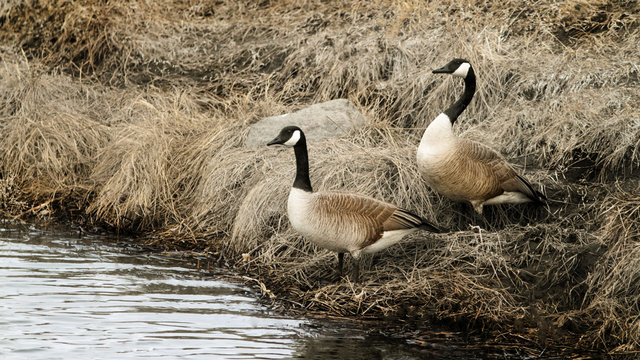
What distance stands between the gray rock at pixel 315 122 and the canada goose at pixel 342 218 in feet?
6.91

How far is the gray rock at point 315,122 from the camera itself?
8547 mm

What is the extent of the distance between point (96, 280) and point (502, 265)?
10.8 feet

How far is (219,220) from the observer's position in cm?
806

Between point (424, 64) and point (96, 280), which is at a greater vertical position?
point (424, 64)

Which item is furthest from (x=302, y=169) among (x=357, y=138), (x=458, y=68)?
(x=357, y=138)

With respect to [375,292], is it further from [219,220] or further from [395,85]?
[395,85]

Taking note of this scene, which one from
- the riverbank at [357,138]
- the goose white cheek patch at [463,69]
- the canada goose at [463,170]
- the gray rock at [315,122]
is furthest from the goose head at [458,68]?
the gray rock at [315,122]

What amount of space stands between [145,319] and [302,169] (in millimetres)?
1625

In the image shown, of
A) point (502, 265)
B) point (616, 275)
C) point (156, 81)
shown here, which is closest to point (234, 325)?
point (502, 265)

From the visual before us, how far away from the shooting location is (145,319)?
5.80 m

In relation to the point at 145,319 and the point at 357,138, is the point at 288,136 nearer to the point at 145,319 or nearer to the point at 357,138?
the point at 145,319

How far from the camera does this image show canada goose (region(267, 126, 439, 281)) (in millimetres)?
6121

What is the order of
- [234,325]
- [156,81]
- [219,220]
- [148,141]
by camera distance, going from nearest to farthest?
1. [234,325]
2. [219,220]
3. [148,141]
4. [156,81]

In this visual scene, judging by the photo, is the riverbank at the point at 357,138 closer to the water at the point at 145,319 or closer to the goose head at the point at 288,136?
the water at the point at 145,319
